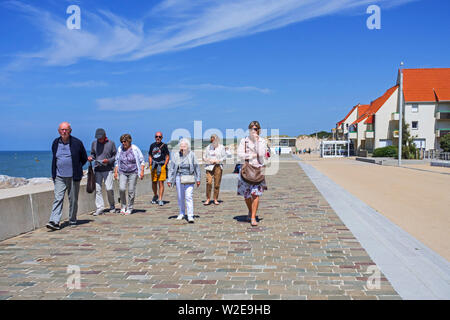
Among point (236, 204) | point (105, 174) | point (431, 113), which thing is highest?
point (431, 113)

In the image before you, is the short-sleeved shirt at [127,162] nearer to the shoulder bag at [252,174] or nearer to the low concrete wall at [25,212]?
the low concrete wall at [25,212]

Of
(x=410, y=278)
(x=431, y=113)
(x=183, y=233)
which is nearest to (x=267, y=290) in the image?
(x=410, y=278)

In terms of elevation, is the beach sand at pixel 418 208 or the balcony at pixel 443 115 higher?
the balcony at pixel 443 115

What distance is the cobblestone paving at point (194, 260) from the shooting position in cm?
432

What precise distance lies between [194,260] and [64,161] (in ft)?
12.1

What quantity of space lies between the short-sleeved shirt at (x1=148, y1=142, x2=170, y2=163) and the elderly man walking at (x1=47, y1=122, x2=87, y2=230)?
294 cm

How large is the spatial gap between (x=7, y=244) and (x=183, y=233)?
9.11ft

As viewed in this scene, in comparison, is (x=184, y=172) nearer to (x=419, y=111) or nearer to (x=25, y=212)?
(x=25, y=212)

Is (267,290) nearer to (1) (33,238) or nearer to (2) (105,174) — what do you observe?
(1) (33,238)

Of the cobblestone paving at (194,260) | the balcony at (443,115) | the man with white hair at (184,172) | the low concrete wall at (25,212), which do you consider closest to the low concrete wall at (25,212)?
the low concrete wall at (25,212)

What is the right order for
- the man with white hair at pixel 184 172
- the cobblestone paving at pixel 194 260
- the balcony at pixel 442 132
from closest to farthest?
the cobblestone paving at pixel 194 260 < the man with white hair at pixel 184 172 < the balcony at pixel 442 132

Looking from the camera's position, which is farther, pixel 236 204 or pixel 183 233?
pixel 236 204

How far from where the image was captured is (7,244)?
6613 millimetres

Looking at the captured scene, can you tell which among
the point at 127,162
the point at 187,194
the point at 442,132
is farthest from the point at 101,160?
the point at 442,132
